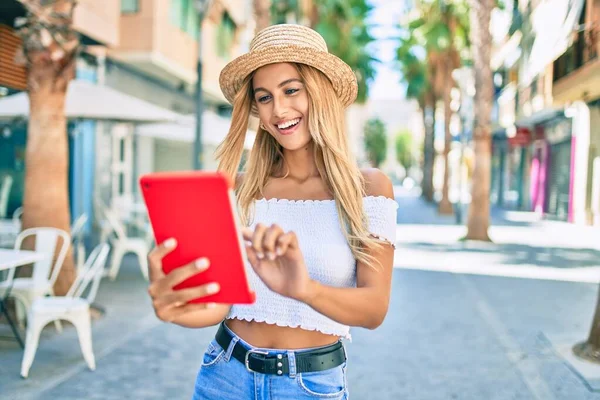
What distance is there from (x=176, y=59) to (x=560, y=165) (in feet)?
48.9

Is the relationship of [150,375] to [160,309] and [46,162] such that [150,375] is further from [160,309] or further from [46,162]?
[160,309]

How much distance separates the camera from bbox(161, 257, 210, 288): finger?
51.9 inches

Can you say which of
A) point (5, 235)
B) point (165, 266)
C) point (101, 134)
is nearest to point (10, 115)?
point (5, 235)

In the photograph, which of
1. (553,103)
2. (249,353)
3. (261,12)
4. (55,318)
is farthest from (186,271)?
(553,103)

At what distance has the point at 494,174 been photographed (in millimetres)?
39938

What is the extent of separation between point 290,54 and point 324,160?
1.05ft

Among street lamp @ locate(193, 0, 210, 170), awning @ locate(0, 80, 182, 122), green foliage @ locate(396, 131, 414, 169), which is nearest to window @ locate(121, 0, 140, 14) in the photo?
street lamp @ locate(193, 0, 210, 170)

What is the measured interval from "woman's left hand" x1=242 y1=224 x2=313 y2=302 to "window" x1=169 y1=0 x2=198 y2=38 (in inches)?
681

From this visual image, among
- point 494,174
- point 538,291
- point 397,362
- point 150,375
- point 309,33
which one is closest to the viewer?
point 309,33

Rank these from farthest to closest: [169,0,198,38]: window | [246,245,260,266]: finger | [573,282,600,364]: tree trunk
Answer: [169,0,198,38]: window → [573,282,600,364]: tree trunk → [246,245,260,266]: finger

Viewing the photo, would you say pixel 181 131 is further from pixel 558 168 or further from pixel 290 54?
pixel 558 168

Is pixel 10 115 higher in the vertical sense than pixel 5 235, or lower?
higher

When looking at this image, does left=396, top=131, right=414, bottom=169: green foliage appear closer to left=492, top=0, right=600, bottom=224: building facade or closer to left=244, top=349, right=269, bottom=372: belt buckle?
left=492, top=0, right=600, bottom=224: building facade

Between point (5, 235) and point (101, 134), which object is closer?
point (5, 235)
